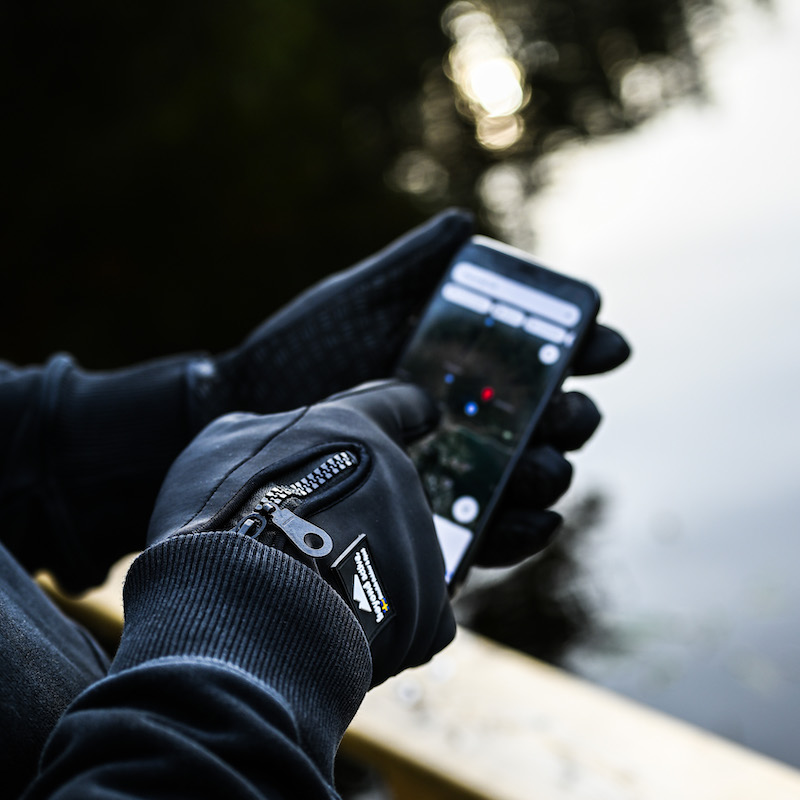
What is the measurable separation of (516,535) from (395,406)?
0.17 metres

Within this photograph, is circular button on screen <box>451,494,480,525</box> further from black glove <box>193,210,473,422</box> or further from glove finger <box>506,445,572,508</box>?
black glove <box>193,210,473,422</box>

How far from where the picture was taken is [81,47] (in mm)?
1812

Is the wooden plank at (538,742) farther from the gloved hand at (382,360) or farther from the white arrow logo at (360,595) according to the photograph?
the white arrow logo at (360,595)

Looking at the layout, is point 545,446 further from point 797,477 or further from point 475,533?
point 797,477

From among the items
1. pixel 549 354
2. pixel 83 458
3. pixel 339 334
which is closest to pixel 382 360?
pixel 339 334

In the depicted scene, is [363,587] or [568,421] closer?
[363,587]

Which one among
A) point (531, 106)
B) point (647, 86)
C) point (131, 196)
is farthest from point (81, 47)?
point (647, 86)

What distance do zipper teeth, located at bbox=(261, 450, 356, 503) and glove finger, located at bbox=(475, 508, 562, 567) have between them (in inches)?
9.3

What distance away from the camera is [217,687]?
35 cm

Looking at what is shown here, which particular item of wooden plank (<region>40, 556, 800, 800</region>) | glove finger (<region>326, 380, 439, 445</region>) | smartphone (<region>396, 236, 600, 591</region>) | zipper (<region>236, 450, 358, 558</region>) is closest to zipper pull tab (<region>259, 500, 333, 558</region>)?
zipper (<region>236, 450, 358, 558</region>)

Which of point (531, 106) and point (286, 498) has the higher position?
A: point (286, 498)

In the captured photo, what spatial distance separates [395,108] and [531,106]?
13.5 inches

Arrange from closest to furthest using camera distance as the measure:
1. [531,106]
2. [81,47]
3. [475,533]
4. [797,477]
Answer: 1. [475,533]
2. [797,477]
3. [81,47]
4. [531,106]

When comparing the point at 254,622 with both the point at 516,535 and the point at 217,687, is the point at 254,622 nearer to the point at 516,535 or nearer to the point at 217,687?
the point at 217,687
